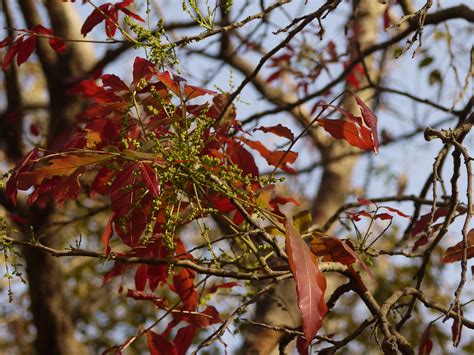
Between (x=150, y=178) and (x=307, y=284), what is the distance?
31cm

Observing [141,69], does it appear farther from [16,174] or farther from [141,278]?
[141,278]

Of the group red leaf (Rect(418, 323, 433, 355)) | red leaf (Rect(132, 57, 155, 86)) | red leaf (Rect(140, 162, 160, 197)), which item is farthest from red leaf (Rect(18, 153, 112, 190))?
red leaf (Rect(418, 323, 433, 355))

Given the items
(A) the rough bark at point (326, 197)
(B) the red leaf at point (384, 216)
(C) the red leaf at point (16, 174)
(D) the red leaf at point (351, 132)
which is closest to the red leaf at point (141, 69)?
(C) the red leaf at point (16, 174)

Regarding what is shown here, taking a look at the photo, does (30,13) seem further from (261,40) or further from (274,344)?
(274,344)

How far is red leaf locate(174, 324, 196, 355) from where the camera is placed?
1694 mm

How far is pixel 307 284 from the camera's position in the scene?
3.90ft

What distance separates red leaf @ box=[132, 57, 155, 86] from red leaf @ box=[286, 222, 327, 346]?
18.5 inches

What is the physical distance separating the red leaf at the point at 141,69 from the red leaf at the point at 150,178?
1.06 feet

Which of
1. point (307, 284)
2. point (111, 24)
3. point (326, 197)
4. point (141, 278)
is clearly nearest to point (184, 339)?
point (141, 278)

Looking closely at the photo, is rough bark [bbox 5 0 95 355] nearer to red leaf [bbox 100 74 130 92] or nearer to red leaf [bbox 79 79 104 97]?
red leaf [bbox 79 79 104 97]

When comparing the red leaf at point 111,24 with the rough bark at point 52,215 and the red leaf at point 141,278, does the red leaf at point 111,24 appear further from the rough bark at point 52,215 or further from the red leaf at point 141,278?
the rough bark at point 52,215

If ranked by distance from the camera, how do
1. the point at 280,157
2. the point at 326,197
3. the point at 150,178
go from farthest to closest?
the point at 326,197 < the point at 280,157 < the point at 150,178

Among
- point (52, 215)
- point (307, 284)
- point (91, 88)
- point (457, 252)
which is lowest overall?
point (307, 284)

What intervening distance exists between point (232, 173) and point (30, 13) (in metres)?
3.02
